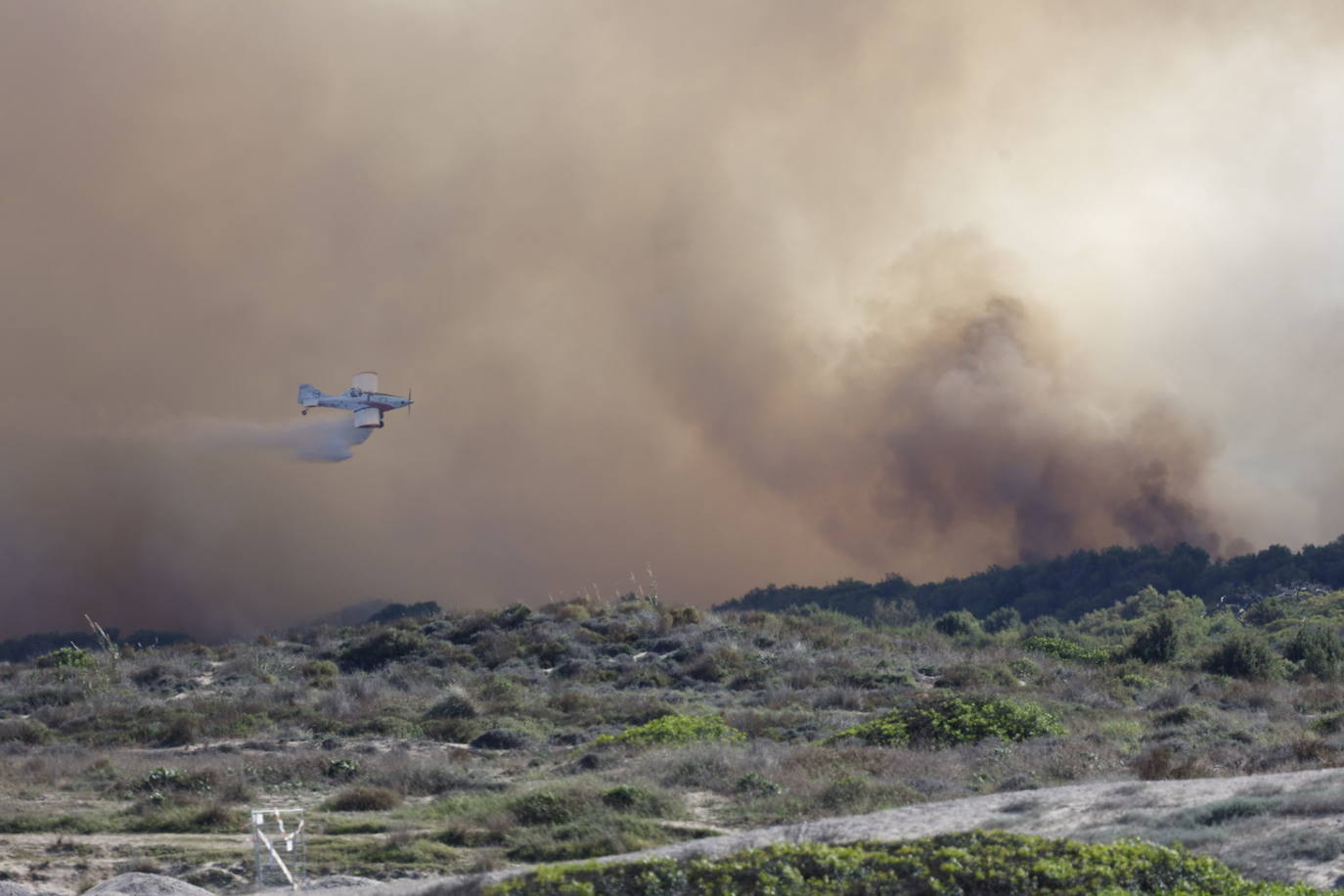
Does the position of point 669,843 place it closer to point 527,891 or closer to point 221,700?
point 527,891

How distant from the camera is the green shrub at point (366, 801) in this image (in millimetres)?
23203

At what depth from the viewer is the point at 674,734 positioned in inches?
1134

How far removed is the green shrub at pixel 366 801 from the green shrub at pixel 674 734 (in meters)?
6.46

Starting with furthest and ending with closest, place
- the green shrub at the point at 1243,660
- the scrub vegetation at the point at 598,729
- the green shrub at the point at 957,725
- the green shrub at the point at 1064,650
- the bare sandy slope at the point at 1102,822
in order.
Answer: the green shrub at the point at 1064,650
the green shrub at the point at 1243,660
the green shrub at the point at 957,725
the scrub vegetation at the point at 598,729
the bare sandy slope at the point at 1102,822

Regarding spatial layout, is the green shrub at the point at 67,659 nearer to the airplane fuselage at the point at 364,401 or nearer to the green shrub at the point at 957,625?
the airplane fuselage at the point at 364,401

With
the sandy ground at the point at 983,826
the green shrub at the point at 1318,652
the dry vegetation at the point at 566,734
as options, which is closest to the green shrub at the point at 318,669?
the dry vegetation at the point at 566,734

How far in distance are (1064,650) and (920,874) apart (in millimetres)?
38200

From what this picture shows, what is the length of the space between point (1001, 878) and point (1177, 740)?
14.7m

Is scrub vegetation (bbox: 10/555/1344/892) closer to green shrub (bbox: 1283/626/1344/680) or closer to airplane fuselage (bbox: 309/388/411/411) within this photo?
green shrub (bbox: 1283/626/1344/680)

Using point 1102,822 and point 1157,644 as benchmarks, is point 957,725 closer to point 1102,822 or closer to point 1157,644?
point 1102,822

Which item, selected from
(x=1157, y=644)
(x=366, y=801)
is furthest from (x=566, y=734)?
(x=1157, y=644)

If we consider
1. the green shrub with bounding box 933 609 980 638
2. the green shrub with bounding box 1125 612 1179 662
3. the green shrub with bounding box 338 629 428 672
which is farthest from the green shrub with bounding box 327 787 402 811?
the green shrub with bounding box 933 609 980 638

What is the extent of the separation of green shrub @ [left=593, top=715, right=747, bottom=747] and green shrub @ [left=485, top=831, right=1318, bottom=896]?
45.4 feet

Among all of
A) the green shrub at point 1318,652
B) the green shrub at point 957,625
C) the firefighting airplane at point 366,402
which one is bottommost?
the green shrub at point 1318,652
